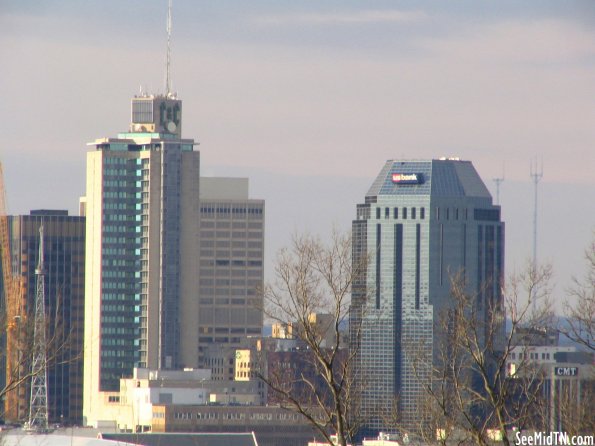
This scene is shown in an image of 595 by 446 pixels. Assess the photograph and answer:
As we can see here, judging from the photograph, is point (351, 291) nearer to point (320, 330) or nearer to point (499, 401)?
point (320, 330)

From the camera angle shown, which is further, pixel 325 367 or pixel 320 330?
pixel 320 330

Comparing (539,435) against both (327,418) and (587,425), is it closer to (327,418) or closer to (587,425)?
(587,425)

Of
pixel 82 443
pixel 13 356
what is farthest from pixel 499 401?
pixel 82 443

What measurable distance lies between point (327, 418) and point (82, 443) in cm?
Result: 9244

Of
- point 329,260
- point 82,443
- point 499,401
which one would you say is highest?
point 329,260

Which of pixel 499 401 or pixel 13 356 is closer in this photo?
pixel 499 401

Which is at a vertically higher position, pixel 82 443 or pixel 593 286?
pixel 593 286

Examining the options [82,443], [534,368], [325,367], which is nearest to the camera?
[325,367]

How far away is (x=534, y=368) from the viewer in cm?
6481

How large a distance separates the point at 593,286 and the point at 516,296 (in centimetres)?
350

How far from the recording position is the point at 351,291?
56.7 metres

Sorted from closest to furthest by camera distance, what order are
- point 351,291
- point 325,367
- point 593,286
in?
point 325,367 < point 351,291 < point 593,286

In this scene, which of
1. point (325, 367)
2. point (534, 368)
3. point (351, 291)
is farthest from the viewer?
point (534, 368)

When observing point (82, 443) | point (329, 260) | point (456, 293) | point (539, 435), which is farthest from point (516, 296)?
point (82, 443)
